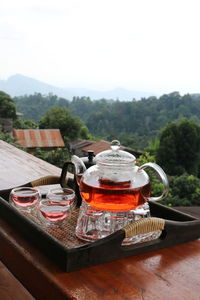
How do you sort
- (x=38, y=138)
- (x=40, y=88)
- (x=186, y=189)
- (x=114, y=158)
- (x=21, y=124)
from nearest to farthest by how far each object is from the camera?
(x=114, y=158), (x=186, y=189), (x=38, y=138), (x=21, y=124), (x=40, y=88)

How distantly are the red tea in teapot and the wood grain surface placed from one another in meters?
0.09

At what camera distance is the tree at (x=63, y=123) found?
15.4m

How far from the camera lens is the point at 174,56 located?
96.6 ft

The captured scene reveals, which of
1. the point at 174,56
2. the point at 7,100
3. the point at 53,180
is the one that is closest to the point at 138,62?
the point at 174,56

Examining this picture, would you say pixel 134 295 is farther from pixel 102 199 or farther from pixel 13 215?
pixel 13 215

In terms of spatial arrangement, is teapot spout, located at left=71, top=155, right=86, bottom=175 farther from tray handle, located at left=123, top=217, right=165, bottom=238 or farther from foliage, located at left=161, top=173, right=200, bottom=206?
foliage, located at left=161, top=173, right=200, bottom=206

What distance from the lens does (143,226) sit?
1.93 feet

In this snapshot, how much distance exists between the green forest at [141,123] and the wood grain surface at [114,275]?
10.6 m

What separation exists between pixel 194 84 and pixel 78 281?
81.4 ft

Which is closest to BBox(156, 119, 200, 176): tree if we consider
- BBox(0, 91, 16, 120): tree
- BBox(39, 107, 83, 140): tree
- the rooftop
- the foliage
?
the foliage

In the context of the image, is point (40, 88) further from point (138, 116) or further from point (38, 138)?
point (38, 138)

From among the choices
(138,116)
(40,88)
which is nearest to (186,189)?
(138,116)

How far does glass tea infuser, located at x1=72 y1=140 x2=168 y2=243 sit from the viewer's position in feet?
1.97

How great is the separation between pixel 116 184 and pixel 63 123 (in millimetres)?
14918
